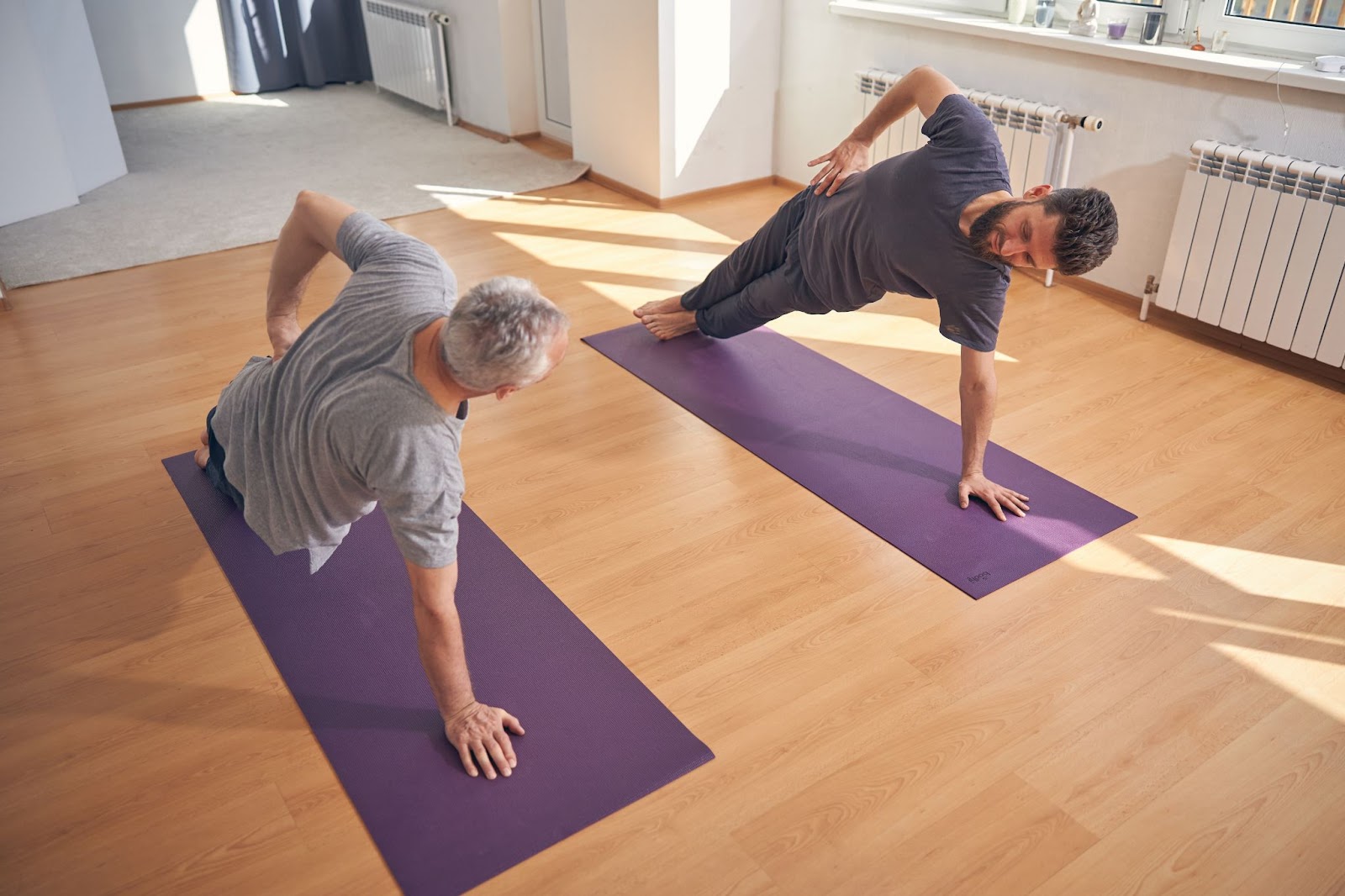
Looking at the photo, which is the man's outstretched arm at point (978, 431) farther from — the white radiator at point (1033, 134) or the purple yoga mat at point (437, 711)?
the white radiator at point (1033, 134)

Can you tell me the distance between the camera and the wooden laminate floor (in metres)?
1.66

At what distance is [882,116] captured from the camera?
9.11 ft

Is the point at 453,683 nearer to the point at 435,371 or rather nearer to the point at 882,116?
the point at 435,371

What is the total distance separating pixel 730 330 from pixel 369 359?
1.71 meters

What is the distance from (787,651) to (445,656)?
29.6 inches

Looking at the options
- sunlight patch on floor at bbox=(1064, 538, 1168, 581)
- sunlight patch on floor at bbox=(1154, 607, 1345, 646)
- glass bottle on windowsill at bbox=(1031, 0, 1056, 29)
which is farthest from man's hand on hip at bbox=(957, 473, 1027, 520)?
glass bottle on windowsill at bbox=(1031, 0, 1056, 29)

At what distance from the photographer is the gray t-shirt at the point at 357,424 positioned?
1.54 m

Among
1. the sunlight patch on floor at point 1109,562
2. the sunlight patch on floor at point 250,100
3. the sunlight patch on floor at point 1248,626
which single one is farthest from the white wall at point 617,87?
the sunlight patch on floor at point 1248,626

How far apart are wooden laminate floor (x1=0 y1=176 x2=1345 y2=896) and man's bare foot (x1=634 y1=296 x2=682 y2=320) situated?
29 cm

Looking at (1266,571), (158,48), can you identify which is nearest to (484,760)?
(1266,571)

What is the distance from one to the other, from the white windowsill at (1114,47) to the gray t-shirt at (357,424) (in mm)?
2653

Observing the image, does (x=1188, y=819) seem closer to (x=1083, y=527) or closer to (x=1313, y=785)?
(x=1313, y=785)

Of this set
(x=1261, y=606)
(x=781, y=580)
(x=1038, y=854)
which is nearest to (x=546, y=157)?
(x=781, y=580)

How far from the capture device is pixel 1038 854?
166cm
